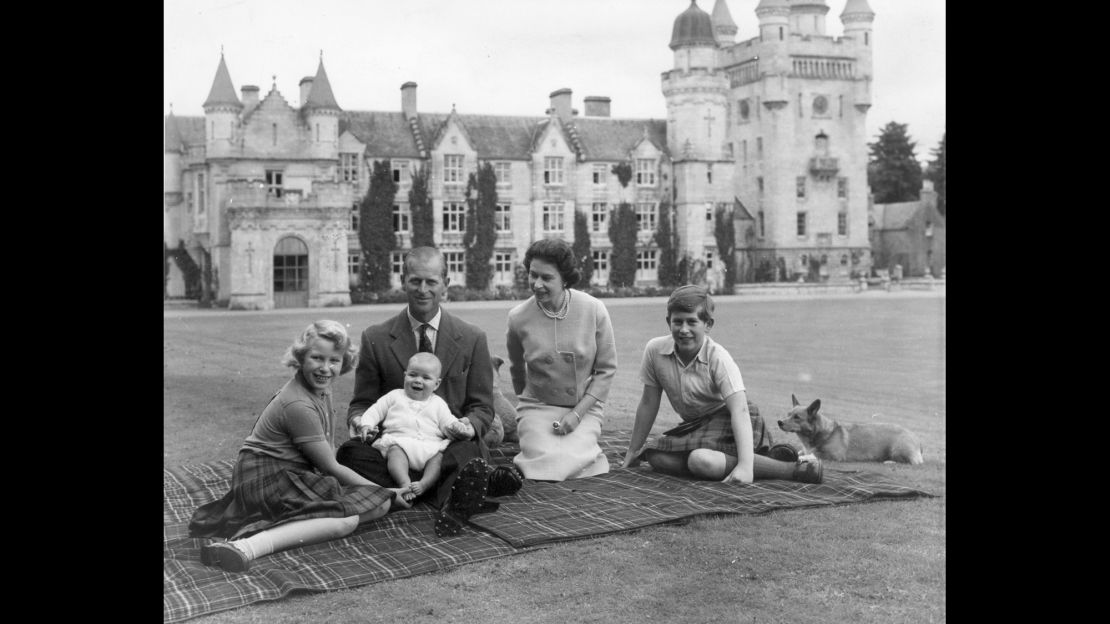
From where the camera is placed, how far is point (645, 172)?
9109 millimetres

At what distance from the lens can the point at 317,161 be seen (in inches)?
317

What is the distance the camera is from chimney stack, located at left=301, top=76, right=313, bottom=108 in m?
5.76

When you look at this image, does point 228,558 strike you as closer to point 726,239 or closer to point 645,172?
point 645,172

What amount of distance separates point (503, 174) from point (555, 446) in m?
4.61

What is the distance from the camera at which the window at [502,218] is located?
8.02 metres

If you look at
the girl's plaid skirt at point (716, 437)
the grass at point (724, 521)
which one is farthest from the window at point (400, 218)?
the girl's plaid skirt at point (716, 437)

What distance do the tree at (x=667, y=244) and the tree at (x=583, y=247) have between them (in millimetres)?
599

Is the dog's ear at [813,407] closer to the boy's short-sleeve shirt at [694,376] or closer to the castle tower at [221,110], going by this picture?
the boy's short-sleeve shirt at [694,376]

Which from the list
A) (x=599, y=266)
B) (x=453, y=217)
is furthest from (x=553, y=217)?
(x=453, y=217)

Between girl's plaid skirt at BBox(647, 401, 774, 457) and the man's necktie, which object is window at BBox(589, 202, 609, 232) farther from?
the man's necktie

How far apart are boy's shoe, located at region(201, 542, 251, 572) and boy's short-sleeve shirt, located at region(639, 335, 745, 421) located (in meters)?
2.45
